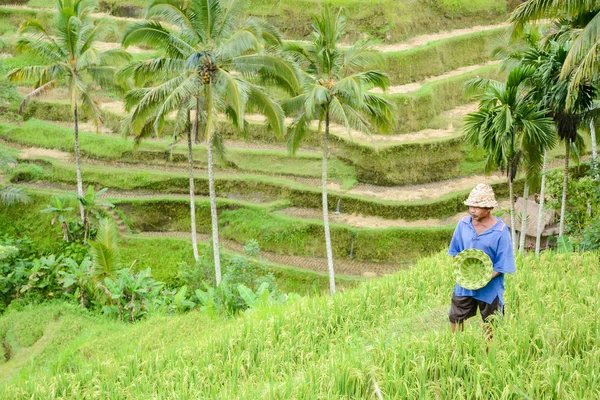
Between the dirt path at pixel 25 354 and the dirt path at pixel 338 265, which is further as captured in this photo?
the dirt path at pixel 338 265

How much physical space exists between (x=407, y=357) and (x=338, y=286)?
1173 centimetres

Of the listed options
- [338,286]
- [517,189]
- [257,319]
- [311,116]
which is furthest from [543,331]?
[517,189]

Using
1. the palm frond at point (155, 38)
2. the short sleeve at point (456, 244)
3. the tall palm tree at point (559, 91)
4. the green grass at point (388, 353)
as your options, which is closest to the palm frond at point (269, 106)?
the palm frond at point (155, 38)

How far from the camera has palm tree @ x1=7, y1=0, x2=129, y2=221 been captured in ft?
56.6

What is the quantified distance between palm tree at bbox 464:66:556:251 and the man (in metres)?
7.00

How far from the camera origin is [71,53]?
17844mm

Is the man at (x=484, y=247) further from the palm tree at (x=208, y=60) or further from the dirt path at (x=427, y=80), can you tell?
the dirt path at (x=427, y=80)

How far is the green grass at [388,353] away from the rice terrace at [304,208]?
29mm

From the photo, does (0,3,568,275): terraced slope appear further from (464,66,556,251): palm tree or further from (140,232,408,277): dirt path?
(464,66,556,251): palm tree

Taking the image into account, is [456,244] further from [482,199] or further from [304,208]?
[304,208]

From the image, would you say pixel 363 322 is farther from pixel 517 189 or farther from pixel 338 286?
pixel 517 189

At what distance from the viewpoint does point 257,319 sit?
705 centimetres

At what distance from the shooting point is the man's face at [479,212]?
17.7 ft

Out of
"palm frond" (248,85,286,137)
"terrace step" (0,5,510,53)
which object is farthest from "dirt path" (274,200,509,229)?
"terrace step" (0,5,510,53)
